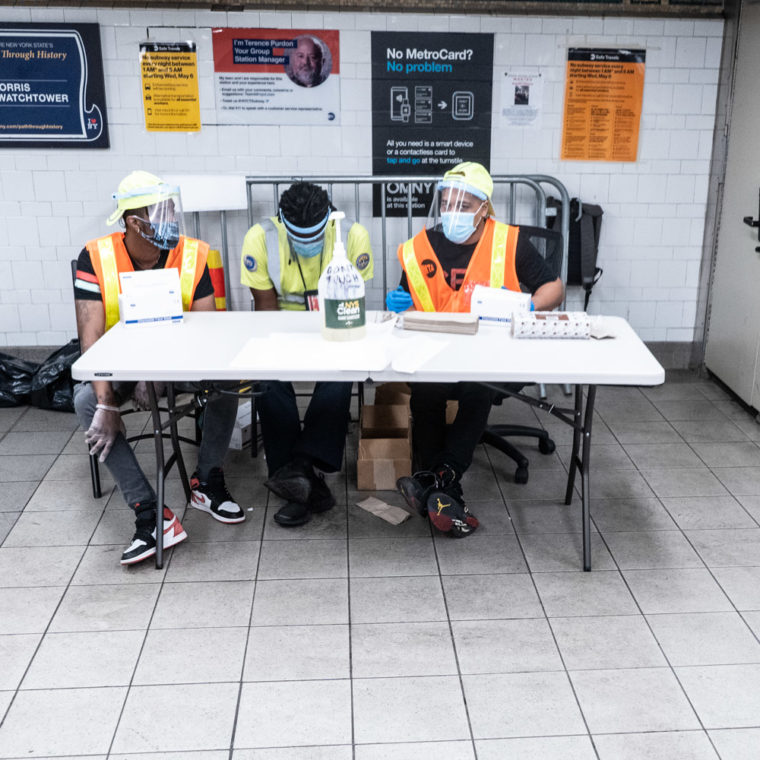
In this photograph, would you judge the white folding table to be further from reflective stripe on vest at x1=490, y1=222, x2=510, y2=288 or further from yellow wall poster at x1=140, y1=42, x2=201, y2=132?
yellow wall poster at x1=140, y1=42, x2=201, y2=132

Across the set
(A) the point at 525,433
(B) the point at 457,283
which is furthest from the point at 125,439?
(A) the point at 525,433

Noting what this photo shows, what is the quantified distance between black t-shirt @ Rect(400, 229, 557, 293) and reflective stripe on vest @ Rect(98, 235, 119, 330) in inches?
41.7

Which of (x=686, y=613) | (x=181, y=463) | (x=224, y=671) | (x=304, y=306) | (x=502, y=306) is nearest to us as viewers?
(x=224, y=671)

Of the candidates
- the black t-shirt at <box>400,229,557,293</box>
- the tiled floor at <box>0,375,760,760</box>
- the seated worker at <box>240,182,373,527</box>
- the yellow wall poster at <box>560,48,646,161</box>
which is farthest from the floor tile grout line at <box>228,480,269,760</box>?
the yellow wall poster at <box>560,48,646,161</box>

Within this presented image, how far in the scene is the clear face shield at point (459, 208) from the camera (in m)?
3.00

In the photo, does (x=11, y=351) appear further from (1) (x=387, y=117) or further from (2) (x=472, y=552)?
(2) (x=472, y=552)

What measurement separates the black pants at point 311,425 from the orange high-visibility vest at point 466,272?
1.57 ft

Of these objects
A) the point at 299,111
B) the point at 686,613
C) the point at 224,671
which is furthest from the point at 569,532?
the point at 299,111

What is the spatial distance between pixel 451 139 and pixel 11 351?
8.88 feet

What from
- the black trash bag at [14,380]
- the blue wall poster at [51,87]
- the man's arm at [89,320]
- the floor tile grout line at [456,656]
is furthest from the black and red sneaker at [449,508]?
the blue wall poster at [51,87]

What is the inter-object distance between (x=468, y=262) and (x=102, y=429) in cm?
146

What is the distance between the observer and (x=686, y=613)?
2.47m

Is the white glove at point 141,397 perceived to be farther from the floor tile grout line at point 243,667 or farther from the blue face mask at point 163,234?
the floor tile grout line at point 243,667

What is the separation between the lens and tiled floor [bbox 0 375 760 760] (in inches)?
78.8
